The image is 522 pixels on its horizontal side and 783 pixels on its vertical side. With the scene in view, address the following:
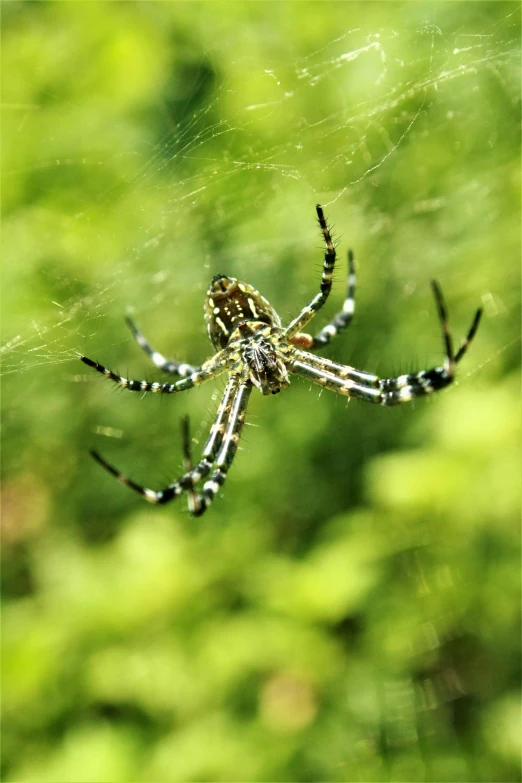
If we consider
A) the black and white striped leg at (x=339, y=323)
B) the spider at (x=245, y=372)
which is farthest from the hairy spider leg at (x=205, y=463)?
the black and white striped leg at (x=339, y=323)

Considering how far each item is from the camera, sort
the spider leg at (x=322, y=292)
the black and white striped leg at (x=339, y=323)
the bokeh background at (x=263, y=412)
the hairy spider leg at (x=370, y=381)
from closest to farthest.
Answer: the spider leg at (x=322, y=292), the hairy spider leg at (x=370, y=381), the black and white striped leg at (x=339, y=323), the bokeh background at (x=263, y=412)

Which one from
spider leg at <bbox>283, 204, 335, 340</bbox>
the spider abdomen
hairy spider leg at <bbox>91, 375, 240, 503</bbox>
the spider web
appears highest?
the spider web

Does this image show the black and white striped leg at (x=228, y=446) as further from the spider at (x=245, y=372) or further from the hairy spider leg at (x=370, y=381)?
the hairy spider leg at (x=370, y=381)

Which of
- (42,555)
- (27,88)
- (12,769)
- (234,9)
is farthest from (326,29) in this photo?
(12,769)

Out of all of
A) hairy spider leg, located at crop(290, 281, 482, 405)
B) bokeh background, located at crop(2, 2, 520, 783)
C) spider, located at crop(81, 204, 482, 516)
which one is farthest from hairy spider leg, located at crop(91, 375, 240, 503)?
hairy spider leg, located at crop(290, 281, 482, 405)

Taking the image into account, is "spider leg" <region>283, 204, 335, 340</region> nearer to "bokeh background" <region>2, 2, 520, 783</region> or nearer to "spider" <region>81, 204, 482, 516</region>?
"spider" <region>81, 204, 482, 516</region>

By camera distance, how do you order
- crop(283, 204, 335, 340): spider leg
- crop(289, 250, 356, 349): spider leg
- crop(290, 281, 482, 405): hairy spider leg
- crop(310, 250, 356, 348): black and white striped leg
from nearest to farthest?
crop(283, 204, 335, 340): spider leg
crop(290, 281, 482, 405): hairy spider leg
crop(289, 250, 356, 349): spider leg
crop(310, 250, 356, 348): black and white striped leg
